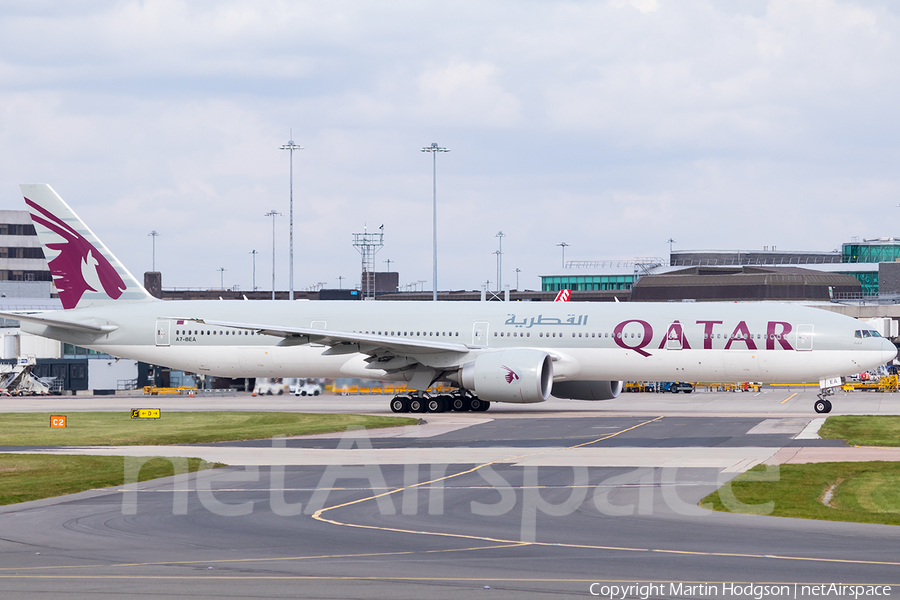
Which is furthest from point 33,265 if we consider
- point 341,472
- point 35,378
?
point 341,472

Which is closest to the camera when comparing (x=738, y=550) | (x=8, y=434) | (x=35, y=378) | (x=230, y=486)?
(x=738, y=550)

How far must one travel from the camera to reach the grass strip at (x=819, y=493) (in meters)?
18.6

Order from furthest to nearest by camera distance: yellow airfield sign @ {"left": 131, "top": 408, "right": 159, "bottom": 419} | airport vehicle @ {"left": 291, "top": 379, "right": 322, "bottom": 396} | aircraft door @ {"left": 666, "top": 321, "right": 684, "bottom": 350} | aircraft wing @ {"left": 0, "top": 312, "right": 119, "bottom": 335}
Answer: airport vehicle @ {"left": 291, "top": 379, "right": 322, "bottom": 396}
aircraft wing @ {"left": 0, "top": 312, "right": 119, "bottom": 335}
aircraft door @ {"left": 666, "top": 321, "right": 684, "bottom": 350}
yellow airfield sign @ {"left": 131, "top": 408, "right": 159, "bottom": 419}

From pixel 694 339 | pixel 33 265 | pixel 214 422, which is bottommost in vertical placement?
pixel 214 422

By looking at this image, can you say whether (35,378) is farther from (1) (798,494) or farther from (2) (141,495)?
(1) (798,494)

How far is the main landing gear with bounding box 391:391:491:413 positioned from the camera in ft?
151

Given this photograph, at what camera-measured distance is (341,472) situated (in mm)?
24703

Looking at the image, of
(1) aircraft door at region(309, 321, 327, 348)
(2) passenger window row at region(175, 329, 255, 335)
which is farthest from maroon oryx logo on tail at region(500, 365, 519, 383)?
(2) passenger window row at region(175, 329, 255, 335)

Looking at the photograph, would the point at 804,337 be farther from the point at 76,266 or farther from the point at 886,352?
the point at 76,266

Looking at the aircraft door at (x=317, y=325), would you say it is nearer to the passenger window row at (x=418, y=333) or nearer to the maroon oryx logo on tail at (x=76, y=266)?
the passenger window row at (x=418, y=333)

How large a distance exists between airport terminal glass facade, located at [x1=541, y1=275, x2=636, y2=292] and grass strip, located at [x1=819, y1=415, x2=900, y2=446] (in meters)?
103

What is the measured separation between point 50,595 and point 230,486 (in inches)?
392

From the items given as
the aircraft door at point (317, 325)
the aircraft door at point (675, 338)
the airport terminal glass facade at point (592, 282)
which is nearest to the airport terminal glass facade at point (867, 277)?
the airport terminal glass facade at point (592, 282)

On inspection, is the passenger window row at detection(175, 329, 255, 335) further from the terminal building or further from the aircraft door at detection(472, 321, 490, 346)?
the terminal building
